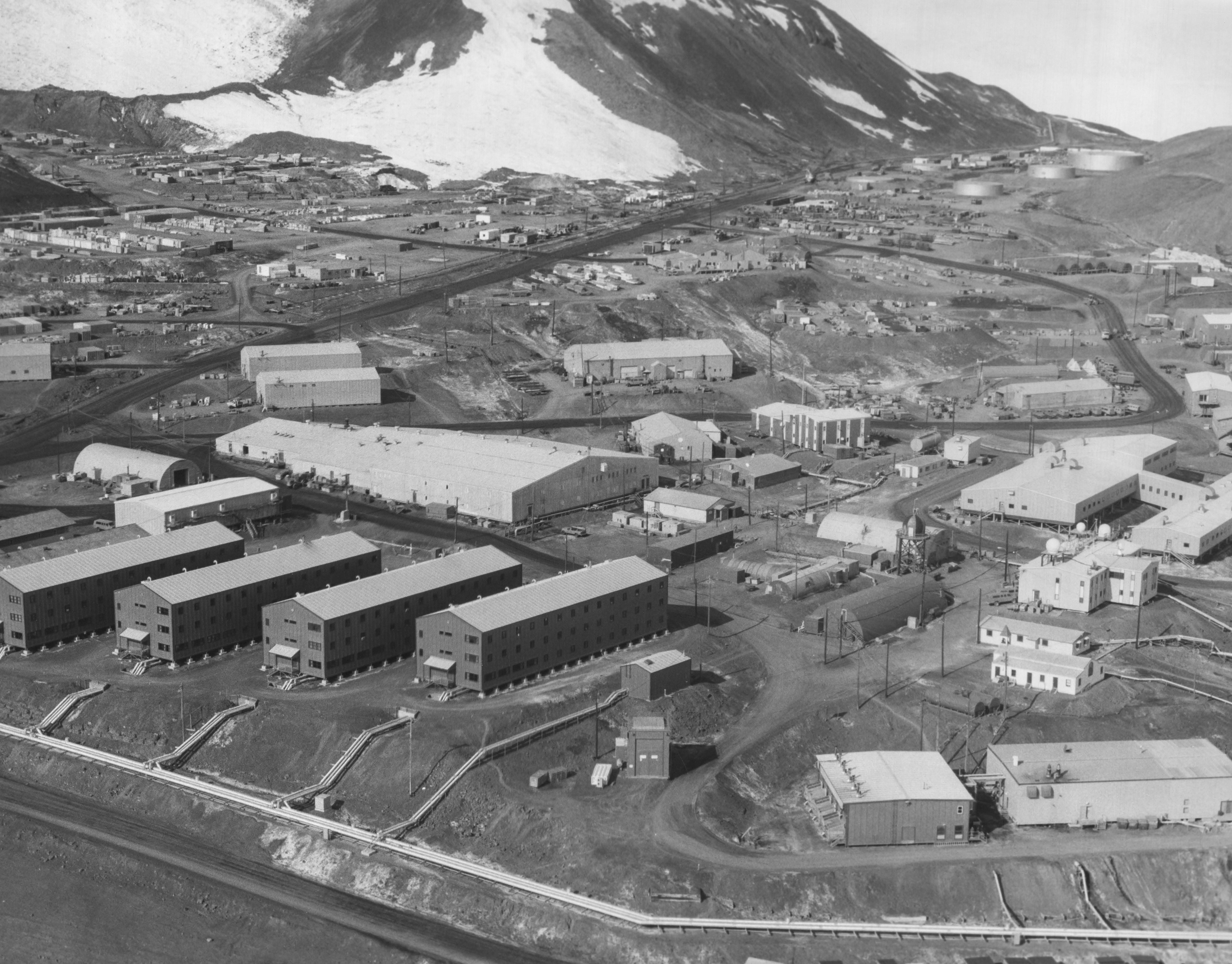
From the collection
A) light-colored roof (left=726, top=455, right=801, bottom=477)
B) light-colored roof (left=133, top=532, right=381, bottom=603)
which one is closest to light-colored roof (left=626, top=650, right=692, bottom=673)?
light-colored roof (left=133, top=532, right=381, bottom=603)

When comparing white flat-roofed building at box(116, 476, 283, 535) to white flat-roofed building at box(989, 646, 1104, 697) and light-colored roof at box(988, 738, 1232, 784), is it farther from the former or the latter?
light-colored roof at box(988, 738, 1232, 784)

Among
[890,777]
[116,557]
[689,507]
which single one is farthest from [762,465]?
[890,777]

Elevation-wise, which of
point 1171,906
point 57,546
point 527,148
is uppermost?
point 527,148

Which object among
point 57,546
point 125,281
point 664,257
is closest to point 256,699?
point 57,546

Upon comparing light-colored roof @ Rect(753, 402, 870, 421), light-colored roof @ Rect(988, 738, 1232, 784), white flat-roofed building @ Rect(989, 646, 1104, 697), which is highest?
light-colored roof @ Rect(753, 402, 870, 421)

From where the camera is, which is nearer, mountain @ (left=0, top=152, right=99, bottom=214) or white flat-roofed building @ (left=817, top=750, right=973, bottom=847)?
white flat-roofed building @ (left=817, top=750, right=973, bottom=847)

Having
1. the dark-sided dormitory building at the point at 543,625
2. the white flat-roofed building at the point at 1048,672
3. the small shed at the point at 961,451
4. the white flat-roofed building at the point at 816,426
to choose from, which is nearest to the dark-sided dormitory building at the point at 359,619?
the dark-sided dormitory building at the point at 543,625

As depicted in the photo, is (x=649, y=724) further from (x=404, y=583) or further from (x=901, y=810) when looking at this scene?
(x=404, y=583)

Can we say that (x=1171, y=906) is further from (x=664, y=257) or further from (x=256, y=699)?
(x=664, y=257)
